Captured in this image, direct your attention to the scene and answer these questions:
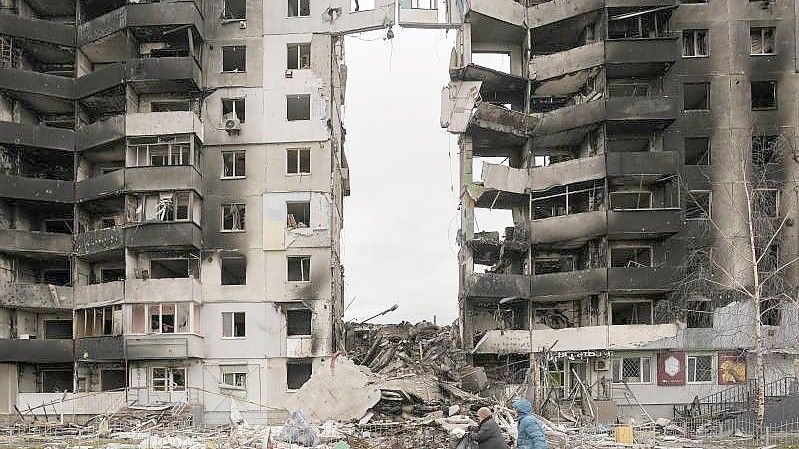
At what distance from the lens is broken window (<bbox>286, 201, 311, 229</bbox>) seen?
50781 mm

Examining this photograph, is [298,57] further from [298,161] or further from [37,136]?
[37,136]

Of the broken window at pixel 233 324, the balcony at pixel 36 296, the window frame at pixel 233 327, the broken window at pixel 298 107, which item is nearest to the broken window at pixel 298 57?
the broken window at pixel 298 107

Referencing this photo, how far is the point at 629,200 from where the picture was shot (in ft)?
173

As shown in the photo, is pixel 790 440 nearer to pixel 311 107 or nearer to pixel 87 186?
pixel 311 107

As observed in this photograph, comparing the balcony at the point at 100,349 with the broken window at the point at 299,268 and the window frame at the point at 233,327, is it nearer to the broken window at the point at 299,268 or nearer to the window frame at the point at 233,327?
the window frame at the point at 233,327

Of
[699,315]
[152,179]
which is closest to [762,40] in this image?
[699,315]

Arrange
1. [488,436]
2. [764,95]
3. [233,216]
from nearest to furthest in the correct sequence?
[488,436] < [233,216] < [764,95]

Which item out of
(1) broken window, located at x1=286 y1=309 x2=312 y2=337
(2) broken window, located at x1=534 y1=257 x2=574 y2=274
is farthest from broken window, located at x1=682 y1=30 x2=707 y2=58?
(1) broken window, located at x1=286 y1=309 x2=312 y2=337

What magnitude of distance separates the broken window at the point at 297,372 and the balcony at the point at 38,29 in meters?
23.0

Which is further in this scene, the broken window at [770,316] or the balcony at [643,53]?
the balcony at [643,53]

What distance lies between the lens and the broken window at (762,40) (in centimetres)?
5191

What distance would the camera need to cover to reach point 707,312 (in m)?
48.1

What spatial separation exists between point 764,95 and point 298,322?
3042 cm

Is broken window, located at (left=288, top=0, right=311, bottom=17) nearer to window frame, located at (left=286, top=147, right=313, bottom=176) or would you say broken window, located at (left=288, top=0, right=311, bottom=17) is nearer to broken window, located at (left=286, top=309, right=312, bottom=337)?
window frame, located at (left=286, top=147, right=313, bottom=176)
